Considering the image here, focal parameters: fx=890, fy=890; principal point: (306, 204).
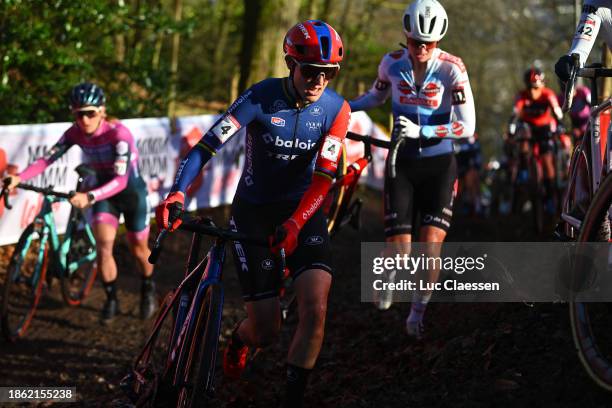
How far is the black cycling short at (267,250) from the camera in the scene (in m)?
5.38

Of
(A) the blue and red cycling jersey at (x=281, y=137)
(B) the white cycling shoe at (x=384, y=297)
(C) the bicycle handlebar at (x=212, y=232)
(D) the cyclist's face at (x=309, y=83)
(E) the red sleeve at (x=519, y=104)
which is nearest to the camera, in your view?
(C) the bicycle handlebar at (x=212, y=232)

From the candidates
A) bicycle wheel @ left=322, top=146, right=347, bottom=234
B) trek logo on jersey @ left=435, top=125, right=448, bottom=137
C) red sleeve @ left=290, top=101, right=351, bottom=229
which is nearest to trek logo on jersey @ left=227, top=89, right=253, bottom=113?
red sleeve @ left=290, top=101, right=351, bottom=229

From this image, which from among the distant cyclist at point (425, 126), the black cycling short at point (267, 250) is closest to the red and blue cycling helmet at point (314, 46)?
the black cycling short at point (267, 250)

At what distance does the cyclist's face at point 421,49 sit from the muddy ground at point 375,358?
2116 mm

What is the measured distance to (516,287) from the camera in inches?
293

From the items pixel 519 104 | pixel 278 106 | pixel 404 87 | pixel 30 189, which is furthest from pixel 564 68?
pixel 519 104

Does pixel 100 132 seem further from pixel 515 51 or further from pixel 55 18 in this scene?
→ pixel 515 51

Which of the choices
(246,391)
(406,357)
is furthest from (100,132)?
(406,357)

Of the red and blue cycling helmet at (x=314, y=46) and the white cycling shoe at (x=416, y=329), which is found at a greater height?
the red and blue cycling helmet at (x=314, y=46)

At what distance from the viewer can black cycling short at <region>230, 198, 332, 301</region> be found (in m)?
5.38

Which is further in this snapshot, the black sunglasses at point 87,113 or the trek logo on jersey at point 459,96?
the black sunglasses at point 87,113

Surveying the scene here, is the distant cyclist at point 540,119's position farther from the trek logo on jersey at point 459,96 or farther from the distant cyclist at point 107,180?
the distant cyclist at point 107,180

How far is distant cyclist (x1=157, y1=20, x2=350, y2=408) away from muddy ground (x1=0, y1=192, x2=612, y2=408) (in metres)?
1.01

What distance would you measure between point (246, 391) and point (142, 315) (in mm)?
2890
